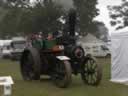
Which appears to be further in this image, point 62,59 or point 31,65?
point 31,65

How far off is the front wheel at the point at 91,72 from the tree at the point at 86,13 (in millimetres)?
32963

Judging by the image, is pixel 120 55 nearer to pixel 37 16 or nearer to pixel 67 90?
pixel 67 90

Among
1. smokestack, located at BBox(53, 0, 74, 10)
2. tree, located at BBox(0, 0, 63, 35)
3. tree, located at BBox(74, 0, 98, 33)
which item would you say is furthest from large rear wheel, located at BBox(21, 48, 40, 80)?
tree, located at BBox(74, 0, 98, 33)

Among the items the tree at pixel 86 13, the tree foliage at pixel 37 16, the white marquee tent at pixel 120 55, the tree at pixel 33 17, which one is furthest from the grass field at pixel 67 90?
the tree at pixel 86 13

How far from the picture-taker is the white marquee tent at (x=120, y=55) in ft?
49.9

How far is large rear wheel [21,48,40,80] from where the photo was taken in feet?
45.4

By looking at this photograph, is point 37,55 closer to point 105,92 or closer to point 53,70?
point 53,70

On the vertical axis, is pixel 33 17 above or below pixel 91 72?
above

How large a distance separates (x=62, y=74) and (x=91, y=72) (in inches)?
44.9

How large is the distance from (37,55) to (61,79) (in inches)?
56.6

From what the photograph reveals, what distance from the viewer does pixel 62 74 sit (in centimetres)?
1290

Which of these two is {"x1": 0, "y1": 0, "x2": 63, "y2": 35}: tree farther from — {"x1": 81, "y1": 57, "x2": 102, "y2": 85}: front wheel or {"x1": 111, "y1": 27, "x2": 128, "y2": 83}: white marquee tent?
{"x1": 81, "y1": 57, "x2": 102, "y2": 85}: front wheel

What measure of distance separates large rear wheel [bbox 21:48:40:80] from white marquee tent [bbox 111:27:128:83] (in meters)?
3.13

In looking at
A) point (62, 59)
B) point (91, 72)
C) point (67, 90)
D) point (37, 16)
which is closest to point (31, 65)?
point (62, 59)
